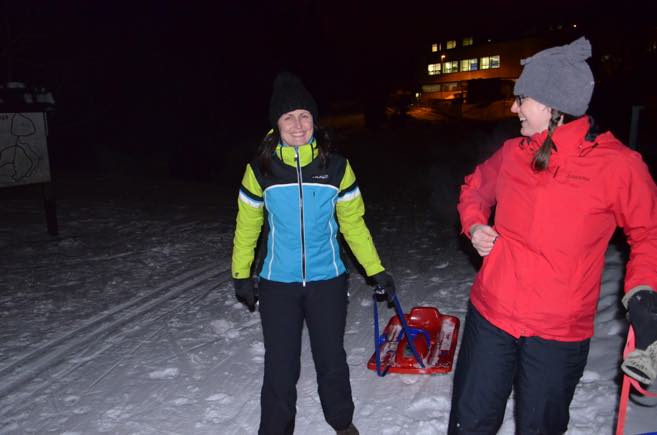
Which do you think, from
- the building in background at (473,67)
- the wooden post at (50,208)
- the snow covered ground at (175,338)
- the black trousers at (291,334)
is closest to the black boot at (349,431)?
the snow covered ground at (175,338)

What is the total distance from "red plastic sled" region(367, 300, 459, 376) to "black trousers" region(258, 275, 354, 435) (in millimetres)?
837

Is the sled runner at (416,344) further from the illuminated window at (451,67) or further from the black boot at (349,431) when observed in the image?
the illuminated window at (451,67)

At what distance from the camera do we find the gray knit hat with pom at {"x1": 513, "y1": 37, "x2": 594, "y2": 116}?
220 cm

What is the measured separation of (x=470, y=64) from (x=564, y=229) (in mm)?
65889

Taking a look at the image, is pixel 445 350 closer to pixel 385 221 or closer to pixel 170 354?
pixel 170 354

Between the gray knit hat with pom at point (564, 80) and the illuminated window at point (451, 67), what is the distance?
67499 millimetres

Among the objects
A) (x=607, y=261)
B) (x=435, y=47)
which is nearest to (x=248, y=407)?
(x=607, y=261)

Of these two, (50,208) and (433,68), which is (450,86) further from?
(50,208)

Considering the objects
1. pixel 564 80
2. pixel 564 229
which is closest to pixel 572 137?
pixel 564 80

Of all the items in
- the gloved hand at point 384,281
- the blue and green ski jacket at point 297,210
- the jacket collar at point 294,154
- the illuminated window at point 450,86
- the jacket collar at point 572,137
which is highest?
the illuminated window at point 450,86

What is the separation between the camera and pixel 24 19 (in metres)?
17.6

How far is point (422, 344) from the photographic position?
463 cm

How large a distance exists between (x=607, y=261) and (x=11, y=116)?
8.69m

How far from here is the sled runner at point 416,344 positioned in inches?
163
